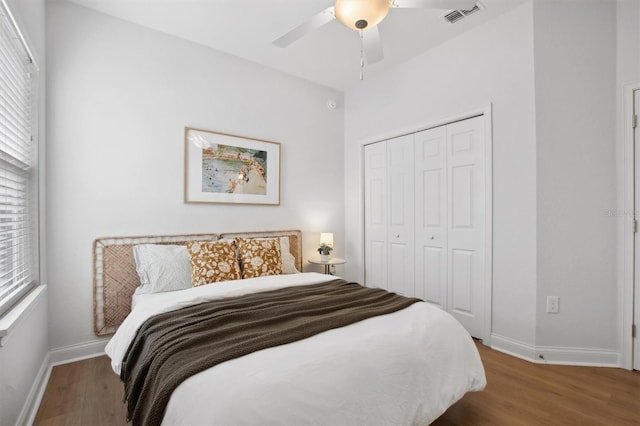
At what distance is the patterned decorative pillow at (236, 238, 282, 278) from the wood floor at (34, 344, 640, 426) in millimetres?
1224

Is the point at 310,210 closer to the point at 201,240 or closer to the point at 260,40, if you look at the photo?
the point at 201,240

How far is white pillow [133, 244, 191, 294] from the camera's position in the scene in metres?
2.47

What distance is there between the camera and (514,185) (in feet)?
8.74

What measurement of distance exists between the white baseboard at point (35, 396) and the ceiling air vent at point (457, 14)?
13.0ft

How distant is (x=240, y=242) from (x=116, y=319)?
117cm

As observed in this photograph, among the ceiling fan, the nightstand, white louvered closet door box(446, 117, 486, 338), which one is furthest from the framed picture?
white louvered closet door box(446, 117, 486, 338)

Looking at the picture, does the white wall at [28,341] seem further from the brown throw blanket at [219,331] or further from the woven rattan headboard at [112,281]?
the brown throw blanket at [219,331]

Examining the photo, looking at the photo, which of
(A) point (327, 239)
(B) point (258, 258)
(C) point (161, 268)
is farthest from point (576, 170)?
(C) point (161, 268)

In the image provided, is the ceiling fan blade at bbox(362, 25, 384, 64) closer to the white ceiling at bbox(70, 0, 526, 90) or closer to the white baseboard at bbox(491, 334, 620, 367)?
the white ceiling at bbox(70, 0, 526, 90)

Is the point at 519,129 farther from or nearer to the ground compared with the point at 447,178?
farther from the ground

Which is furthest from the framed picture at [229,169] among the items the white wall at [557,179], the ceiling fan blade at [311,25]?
the white wall at [557,179]

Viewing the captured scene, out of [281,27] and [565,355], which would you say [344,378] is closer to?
[565,355]

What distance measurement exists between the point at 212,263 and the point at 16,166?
137 centimetres

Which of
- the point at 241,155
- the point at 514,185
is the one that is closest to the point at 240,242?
the point at 241,155
